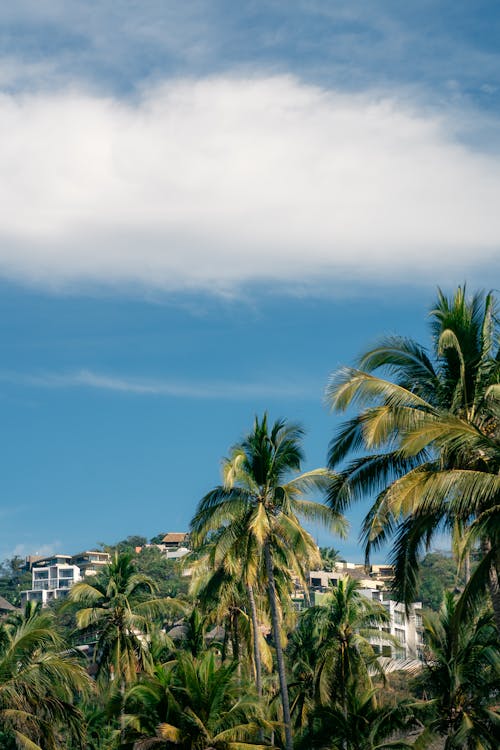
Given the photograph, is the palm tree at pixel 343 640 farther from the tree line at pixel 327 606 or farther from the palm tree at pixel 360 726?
the palm tree at pixel 360 726

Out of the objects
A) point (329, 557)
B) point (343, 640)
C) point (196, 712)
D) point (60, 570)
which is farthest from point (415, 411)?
point (60, 570)

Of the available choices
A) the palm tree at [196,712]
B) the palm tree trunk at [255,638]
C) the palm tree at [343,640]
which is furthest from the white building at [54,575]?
the palm tree at [196,712]

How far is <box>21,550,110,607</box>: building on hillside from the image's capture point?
620 feet

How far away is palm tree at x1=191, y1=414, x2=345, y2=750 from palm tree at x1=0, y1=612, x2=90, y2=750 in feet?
24.4

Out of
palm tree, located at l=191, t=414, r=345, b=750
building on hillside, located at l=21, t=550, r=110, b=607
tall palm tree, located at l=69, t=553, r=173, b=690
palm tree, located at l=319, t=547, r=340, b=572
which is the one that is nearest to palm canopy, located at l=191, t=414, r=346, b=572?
palm tree, located at l=191, t=414, r=345, b=750

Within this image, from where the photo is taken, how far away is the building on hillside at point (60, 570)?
189 meters

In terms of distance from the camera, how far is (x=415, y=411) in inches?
853

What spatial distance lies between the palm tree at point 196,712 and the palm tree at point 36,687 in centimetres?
184

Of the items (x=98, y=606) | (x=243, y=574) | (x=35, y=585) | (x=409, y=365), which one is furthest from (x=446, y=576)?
(x=409, y=365)

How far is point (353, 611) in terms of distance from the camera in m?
39.2

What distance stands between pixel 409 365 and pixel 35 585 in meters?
179

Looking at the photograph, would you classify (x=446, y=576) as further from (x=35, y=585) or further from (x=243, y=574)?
(x=243, y=574)

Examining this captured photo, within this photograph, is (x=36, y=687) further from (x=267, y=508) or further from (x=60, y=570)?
(x=60, y=570)

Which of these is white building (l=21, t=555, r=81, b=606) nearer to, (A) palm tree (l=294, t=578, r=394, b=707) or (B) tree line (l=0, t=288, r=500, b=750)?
(B) tree line (l=0, t=288, r=500, b=750)
